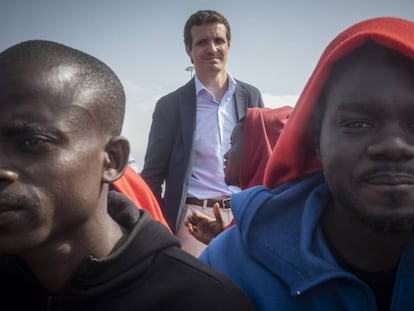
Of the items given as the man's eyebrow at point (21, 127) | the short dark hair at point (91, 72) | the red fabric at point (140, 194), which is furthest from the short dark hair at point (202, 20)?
the man's eyebrow at point (21, 127)

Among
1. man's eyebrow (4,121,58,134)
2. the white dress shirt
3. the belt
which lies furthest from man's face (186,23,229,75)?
man's eyebrow (4,121,58,134)

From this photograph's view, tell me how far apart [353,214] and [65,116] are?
1.00m

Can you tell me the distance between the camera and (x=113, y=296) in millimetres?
1531

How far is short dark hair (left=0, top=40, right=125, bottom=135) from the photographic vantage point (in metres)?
1.53

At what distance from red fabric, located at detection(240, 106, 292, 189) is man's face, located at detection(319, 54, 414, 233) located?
149cm

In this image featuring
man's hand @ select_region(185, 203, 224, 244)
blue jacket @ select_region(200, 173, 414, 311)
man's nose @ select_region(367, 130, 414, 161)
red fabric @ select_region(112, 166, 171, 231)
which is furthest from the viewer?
man's hand @ select_region(185, 203, 224, 244)

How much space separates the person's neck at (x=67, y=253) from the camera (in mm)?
1574

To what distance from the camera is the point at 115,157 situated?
65.0 inches

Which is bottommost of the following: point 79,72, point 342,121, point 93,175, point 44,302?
point 44,302

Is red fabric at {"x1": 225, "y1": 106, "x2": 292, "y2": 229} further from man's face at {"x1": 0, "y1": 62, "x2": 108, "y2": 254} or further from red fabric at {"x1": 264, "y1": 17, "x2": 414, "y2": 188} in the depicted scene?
man's face at {"x1": 0, "y1": 62, "x2": 108, "y2": 254}

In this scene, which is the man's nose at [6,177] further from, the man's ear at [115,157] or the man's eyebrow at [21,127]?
the man's ear at [115,157]

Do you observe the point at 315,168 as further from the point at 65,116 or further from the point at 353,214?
the point at 65,116

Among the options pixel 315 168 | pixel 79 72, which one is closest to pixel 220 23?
pixel 315 168

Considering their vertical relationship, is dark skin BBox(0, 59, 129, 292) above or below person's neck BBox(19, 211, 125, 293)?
above
